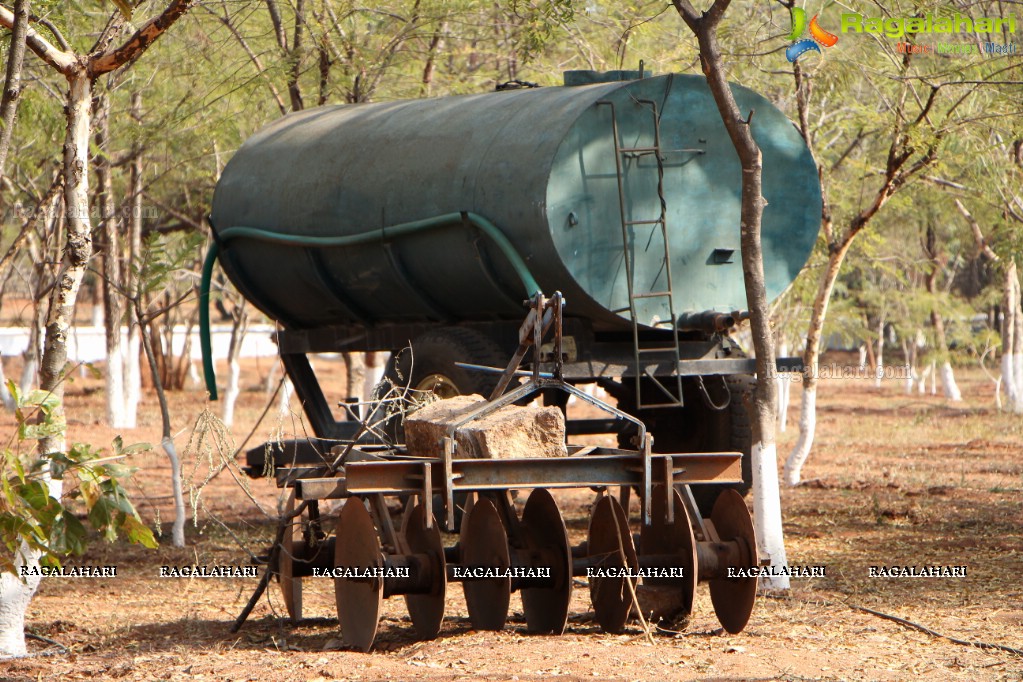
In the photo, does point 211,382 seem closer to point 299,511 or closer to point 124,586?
Answer: point 124,586

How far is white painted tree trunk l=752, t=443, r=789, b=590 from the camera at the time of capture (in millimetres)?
7871

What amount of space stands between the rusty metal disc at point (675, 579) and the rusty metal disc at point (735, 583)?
0.59 ft

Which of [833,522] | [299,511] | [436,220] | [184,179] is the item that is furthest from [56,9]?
[184,179]

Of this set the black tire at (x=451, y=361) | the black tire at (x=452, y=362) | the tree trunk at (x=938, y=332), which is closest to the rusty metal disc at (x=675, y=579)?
the black tire at (x=452, y=362)

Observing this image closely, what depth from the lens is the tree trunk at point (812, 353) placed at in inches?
428

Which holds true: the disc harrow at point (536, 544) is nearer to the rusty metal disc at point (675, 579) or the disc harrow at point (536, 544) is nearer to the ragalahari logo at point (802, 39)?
the rusty metal disc at point (675, 579)

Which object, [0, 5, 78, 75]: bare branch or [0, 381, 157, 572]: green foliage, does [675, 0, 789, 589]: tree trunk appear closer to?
[0, 5, 78, 75]: bare branch

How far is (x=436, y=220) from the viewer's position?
852 cm

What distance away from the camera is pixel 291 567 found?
697 cm

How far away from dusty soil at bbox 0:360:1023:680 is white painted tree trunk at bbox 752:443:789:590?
221 mm

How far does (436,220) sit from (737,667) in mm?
3813

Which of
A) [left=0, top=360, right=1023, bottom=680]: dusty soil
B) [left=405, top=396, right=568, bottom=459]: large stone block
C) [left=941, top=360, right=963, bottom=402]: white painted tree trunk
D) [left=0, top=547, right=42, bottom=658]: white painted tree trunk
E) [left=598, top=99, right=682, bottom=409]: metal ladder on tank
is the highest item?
[left=598, top=99, right=682, bottom=409]: metal ladder on tank

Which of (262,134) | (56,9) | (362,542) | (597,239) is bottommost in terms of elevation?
(362,542)

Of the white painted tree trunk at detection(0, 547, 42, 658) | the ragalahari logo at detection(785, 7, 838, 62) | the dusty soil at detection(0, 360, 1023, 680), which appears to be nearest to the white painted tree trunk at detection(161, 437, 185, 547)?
the dusty soil at detection(0, 360, 1023, 680)
